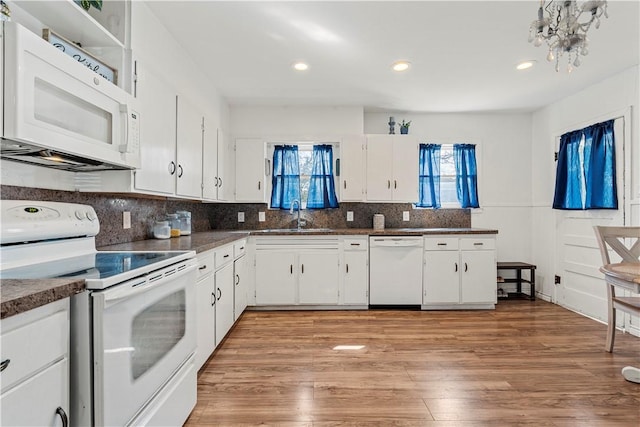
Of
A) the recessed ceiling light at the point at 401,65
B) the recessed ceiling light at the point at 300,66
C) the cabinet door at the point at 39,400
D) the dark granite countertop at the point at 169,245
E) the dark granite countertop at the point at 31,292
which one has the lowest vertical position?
the cabinet door at the point at 39,400

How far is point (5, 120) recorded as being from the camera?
1.11m

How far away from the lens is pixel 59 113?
1.34m

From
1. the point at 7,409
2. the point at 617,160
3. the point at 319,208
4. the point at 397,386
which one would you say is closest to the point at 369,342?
the point at 397,386

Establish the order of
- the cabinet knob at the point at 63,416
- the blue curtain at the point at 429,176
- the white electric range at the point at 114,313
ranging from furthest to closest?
the blue curtain at the point at 429,176 → the white electric range at the point at 114,313 → the cabinet knob at the point at 63,416

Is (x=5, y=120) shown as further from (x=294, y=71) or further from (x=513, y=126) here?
(x=513, y=126)

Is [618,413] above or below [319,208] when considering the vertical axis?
below

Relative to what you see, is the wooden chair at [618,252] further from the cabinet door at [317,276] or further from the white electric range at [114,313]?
the white electric range at [114,313]

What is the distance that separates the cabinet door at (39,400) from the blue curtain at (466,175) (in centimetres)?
437

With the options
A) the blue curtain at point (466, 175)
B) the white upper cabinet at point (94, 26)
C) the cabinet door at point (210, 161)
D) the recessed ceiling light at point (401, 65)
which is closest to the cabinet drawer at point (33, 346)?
the white upper cabinet at point (94, 26)

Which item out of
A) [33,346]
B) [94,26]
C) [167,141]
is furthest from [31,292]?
[167,141]

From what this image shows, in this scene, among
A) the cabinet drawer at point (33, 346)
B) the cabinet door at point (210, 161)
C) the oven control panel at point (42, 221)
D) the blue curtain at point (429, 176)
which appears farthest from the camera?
the blue curtain at point (429, 176)

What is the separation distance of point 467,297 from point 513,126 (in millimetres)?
2413

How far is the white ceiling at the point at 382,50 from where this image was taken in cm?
221

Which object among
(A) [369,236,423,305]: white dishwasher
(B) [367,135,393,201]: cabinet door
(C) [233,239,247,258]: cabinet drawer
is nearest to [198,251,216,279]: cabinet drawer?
(C) [233,239,247,258]: cabinet drawer
